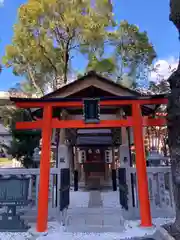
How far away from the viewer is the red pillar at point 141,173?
477 cm

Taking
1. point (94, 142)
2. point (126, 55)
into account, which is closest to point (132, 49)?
point (126, 55)

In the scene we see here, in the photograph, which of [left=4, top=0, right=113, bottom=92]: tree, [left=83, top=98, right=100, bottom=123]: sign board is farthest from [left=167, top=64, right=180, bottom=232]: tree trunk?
[left=4, top=0, right=113, bottom=92]: tree

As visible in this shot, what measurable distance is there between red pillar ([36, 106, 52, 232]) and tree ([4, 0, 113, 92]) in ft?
37.3

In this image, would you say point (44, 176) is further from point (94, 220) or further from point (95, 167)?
point (95, 167)

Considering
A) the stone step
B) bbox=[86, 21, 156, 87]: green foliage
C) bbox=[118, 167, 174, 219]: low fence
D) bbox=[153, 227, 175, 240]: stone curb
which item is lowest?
the stone step

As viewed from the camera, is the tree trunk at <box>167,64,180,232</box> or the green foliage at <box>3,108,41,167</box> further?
the green foliage at <box>3,108,41,167</box>

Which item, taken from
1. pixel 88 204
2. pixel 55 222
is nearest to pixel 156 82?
pixel 88 204

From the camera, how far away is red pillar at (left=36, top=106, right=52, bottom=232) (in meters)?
4.69

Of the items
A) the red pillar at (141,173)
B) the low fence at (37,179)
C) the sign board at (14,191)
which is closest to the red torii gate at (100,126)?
the red pillar at (141,173)

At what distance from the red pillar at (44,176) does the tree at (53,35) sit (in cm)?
1137

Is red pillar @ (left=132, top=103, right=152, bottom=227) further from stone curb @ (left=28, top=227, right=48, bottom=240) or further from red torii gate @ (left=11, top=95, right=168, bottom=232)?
stone curb @ (left=28, top=227, right=48, bottom=240)

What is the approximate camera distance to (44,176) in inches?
194

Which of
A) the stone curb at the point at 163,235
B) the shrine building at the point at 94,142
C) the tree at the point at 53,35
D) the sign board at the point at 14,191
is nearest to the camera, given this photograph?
the stone curb at the point at 163,235

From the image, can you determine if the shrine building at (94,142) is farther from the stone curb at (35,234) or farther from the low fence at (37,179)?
the stone curb at (35,234)
